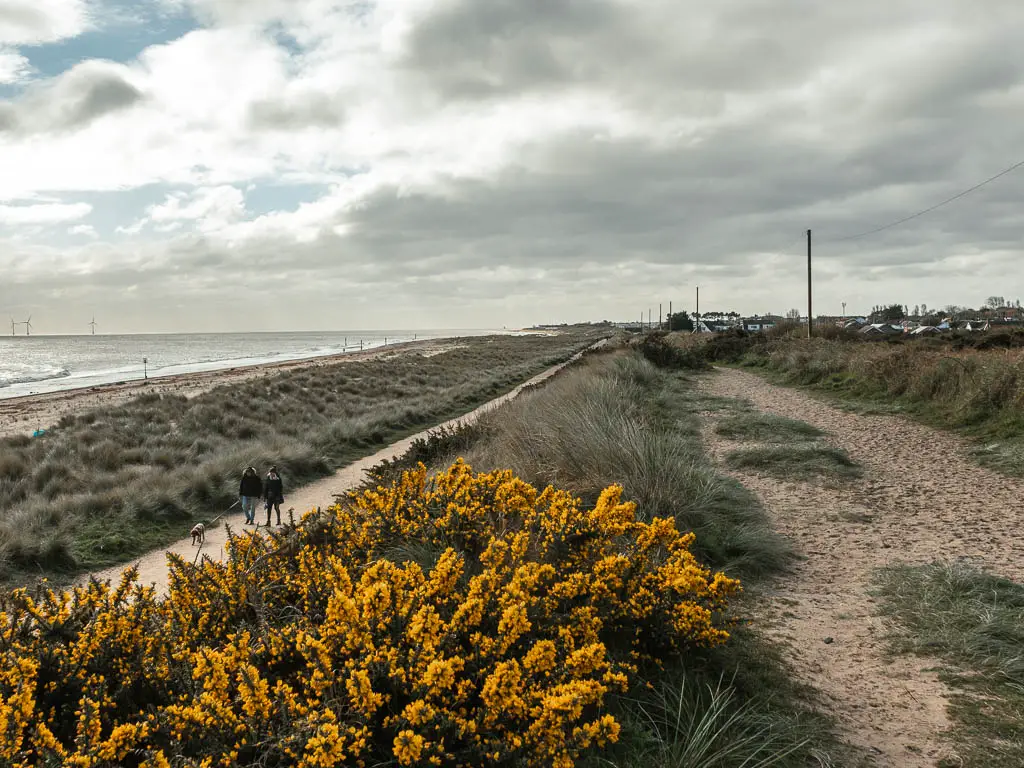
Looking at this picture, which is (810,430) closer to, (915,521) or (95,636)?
(915,521)

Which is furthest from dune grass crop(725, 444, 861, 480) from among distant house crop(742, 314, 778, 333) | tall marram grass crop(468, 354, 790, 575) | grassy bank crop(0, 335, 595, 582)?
distant house crop(742, 314, 778, 333)

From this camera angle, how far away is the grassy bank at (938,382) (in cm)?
1211

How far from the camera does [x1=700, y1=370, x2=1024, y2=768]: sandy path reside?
3.45 metres

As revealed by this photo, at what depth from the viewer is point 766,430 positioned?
1323 cm

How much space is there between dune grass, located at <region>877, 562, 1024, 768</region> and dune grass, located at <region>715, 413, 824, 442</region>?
7.25m

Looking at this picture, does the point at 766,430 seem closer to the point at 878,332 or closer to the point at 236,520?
the point at 236,520

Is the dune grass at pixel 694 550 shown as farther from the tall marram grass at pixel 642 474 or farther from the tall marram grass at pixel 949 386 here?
the tall marram grass at pixel 949 386

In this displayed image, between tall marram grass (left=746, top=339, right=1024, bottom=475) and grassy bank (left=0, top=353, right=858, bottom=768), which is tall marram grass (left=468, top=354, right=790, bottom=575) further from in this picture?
tall marram grass (left=746, top=339, right=1024, bottom=475)

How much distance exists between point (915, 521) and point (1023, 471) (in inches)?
136

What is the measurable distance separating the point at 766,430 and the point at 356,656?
1216 cm

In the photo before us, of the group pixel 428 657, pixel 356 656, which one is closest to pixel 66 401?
pixel 356 656

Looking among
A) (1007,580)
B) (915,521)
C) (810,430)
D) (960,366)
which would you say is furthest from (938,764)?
(960,366)

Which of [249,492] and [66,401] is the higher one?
[66,401]

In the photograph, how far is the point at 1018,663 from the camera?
12.5 feet
